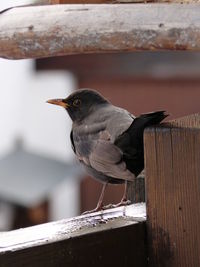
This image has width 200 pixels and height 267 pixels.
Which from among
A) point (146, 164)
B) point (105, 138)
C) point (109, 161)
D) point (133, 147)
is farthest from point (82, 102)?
point (146, 164)

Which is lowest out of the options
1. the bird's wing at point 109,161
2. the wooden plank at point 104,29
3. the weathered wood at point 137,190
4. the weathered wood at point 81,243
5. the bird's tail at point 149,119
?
the weathered wood at point 81,243

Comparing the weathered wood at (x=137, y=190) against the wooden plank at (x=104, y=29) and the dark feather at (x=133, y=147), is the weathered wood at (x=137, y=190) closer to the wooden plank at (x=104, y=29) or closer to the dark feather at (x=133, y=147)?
the dark feather at (x=133, y=147)

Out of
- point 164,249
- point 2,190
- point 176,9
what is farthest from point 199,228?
point 2,190

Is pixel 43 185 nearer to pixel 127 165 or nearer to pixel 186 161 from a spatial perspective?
pixel 127 165

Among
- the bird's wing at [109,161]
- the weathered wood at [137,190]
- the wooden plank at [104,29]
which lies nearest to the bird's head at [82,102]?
the bird's wing at [109,161]

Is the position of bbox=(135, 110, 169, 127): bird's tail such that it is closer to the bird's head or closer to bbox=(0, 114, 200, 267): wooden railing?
bbox=(0, 114, 200, 267): wooden railing

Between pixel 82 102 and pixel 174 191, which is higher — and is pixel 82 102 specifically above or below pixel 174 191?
above

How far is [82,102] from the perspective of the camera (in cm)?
402

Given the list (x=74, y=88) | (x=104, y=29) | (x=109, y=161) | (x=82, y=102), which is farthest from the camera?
(x=74, y=88)

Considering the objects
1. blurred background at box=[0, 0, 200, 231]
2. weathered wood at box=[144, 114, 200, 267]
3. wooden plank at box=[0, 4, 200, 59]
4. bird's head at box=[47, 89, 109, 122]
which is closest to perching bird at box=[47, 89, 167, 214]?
bird's head at box=[47, 89, 109, 122]

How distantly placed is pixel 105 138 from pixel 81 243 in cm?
118

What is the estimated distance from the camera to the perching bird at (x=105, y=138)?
10.00 ft

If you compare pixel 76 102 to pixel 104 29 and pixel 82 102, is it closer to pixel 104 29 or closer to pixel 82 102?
pixel 82 102

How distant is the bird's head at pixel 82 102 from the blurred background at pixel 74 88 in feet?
10.6
